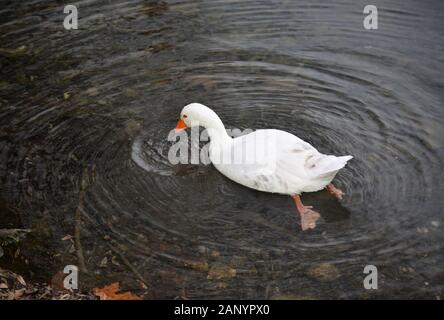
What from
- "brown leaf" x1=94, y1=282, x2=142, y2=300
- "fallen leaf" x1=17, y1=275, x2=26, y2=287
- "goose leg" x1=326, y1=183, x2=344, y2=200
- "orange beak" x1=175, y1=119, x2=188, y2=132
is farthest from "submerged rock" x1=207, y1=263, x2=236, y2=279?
"orange beak" x1=175, y1=119, x2=188, y2=132

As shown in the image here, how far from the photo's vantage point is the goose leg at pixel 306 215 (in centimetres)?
548

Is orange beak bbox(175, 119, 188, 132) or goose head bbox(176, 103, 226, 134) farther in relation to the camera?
orange beak bbox(175, 119, 188, 132)

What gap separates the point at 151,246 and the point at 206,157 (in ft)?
5.10

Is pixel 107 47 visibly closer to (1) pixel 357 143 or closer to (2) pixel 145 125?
(2) pixel 145 125

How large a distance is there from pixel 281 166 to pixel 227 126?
141 cm

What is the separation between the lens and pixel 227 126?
6.87 m

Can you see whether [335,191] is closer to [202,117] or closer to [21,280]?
[202,117]

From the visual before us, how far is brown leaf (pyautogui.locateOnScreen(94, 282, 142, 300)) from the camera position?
4805 mm

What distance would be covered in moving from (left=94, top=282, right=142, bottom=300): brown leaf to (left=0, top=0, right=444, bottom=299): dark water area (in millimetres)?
73

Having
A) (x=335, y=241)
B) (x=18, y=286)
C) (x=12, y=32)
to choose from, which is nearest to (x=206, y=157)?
(x=335, y=241)

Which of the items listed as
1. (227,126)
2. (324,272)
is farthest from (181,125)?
(324,272)

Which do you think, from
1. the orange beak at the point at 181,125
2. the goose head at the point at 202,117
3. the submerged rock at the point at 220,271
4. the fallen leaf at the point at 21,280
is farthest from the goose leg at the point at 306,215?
the fallen leaf at the point at 21,280

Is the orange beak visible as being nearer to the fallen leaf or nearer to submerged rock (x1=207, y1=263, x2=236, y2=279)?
submerged rock (x1=207, y1=263, x2=236, y2=279)
